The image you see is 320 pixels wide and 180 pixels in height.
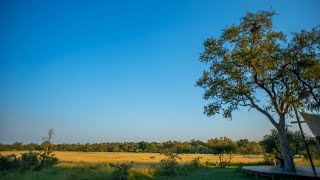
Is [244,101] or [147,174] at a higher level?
[244,101]

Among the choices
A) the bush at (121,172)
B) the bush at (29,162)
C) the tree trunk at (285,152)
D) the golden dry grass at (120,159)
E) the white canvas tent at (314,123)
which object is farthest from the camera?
the golden dry grass at (120,159)

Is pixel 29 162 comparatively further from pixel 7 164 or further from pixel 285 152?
pixel 285 152

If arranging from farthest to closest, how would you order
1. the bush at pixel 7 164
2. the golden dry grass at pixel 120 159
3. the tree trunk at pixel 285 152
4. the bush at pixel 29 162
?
the golden dry grass at pixel 120 159
the bush at pixel 7 164
the bush at pixel 29 162
the tree trunk at pixel 285 152

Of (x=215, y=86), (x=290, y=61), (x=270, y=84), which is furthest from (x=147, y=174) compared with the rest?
(x=290, y=61)

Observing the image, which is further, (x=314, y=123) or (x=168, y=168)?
(x=168, y=168)

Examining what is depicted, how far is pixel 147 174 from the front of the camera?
22.8 m

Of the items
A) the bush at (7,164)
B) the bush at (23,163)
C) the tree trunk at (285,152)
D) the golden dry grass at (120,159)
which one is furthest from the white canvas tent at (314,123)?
the bush at (7,164)

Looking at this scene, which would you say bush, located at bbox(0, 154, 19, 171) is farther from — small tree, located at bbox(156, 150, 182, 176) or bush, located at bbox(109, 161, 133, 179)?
small tree, located at bbox(156, 150, 182, 176)

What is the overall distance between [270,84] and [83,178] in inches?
595

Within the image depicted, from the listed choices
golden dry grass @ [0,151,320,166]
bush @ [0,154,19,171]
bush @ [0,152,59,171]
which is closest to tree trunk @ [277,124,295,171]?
golden dry grass @ [0,151,320,166]

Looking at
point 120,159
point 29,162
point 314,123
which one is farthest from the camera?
point 120,159

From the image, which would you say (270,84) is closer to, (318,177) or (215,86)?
(215,86)

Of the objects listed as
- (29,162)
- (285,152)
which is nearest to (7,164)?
(29,162)

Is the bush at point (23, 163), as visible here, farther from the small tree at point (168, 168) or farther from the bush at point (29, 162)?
the small tree at point (168, 168)
